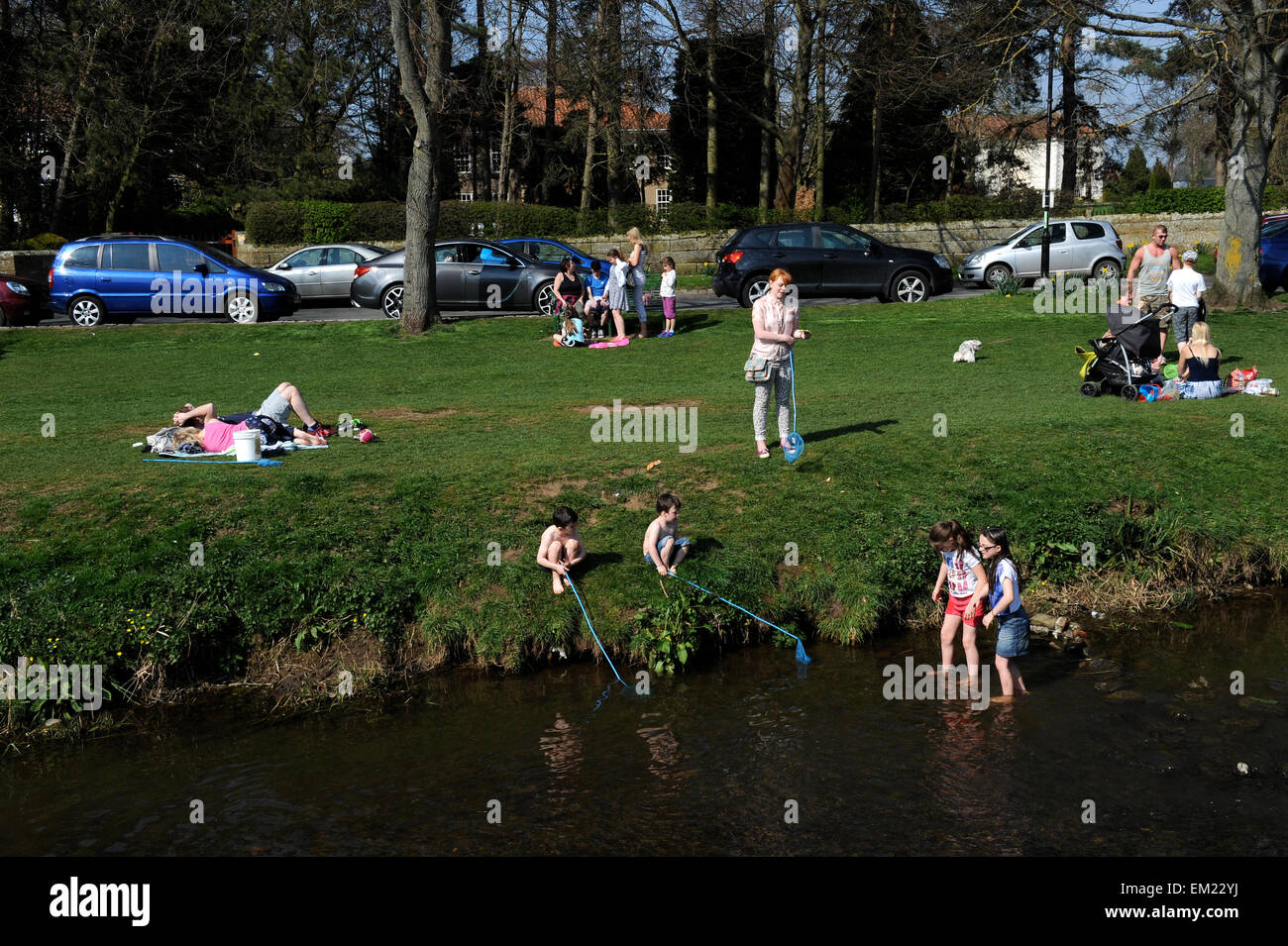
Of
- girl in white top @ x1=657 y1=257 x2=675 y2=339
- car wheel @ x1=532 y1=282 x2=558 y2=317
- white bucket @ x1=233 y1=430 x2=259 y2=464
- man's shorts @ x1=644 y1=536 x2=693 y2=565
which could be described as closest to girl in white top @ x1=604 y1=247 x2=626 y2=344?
girl in white top @ x1=657 y1=257 x2=675 y2=339

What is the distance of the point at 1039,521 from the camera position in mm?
11641

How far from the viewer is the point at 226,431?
12797mm

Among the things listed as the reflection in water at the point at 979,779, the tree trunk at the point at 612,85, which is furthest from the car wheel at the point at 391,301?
the reflection in water at the point at 979,779

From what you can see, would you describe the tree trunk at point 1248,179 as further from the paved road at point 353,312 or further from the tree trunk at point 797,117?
the tree trunk at point 797,117

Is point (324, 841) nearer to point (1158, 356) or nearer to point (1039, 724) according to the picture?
point (1039, 724)

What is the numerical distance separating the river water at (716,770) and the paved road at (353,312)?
13973 millimetres

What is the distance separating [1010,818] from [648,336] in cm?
1450

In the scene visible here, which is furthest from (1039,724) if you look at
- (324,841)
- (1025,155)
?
(1025,155)

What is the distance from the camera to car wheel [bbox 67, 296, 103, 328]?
2259cm

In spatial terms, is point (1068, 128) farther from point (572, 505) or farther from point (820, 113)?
point (572, 505)

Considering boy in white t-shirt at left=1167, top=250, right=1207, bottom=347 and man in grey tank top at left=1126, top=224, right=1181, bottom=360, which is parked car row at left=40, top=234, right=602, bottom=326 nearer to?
man in grey tank top at left=1126, top=224, right=1181, bottom=360

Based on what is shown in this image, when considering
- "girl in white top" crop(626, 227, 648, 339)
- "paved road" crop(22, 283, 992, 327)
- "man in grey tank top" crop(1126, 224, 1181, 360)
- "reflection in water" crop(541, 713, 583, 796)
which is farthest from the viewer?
"paved road" crop(22, 283, 992, 327)

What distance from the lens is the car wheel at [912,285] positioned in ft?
78.5

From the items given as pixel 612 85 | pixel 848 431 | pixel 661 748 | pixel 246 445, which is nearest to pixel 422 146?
pixel 246 445
